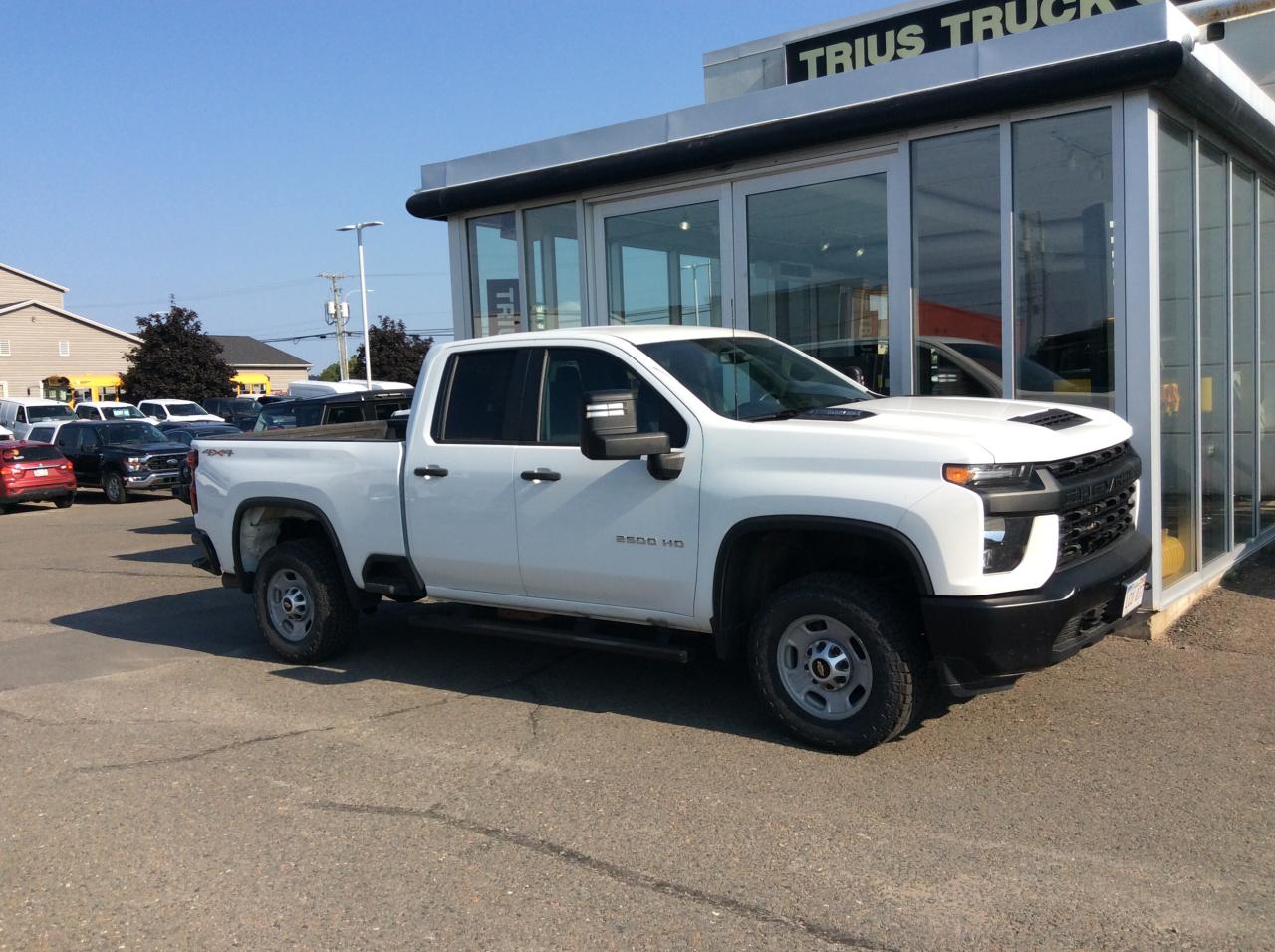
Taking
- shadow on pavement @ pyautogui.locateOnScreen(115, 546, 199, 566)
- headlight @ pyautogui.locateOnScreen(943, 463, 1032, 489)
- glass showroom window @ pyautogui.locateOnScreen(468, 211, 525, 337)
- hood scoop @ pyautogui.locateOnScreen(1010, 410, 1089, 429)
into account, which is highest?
glass showroom window @ pyautogui.locateOnScreen(468, 211, 525, 337)

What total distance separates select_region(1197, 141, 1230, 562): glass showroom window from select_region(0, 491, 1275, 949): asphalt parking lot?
4.61 feet

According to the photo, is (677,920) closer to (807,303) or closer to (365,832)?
(365,832)

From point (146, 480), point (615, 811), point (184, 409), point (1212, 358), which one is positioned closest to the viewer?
point (615, 811)

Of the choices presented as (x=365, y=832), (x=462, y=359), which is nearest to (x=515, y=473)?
(x=462, y=359)

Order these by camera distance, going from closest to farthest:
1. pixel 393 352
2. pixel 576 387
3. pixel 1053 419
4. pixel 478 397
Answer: pixel 1053 419 < pixel 576 387 < pixel 478 397 < pixel 393 352

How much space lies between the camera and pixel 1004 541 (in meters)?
4.79

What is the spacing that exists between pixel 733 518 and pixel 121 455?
19761 millimetres

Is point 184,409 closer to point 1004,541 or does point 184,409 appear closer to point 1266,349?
point 1266,349

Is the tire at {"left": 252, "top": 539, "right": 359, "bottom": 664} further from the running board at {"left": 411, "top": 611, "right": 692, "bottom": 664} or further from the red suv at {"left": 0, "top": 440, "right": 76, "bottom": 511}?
the red suv at {"left": 0, "top": 440, "right": 76, "bottom": 511}

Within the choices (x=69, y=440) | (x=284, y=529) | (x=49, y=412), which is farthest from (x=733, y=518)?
(x=49, y=412)

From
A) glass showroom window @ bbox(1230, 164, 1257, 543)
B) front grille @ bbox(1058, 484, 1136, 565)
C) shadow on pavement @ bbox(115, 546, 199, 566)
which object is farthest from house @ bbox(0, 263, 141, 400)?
front grille @ bbox(1058, 484, 1136, 565)

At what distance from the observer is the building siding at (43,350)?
6331 centimetres

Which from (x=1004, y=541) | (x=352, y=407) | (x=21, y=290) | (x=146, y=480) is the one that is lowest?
(x=146, y=480)

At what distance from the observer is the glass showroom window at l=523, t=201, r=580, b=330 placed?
34.0 feet
